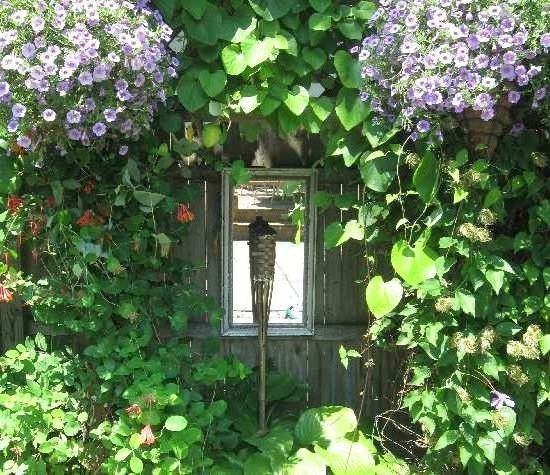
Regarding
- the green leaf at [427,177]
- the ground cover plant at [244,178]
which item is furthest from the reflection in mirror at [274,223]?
the green leaf at [427,177]

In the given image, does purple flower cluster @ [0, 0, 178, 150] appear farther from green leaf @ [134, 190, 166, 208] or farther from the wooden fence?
the wooden fence

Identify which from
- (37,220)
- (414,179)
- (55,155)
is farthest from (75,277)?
(414,179)

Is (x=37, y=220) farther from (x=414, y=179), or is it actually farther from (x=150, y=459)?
(x=414, y=179)

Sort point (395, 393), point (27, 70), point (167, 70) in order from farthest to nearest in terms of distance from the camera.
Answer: point (395, 393)
point (167, 70)
point (27, 70)

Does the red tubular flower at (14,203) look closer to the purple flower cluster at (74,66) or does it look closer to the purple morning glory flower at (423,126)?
the purple flower cluster at (74,66)

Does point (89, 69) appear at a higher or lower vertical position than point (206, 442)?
higher

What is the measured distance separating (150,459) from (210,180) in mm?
1148

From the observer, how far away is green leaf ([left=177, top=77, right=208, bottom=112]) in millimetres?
2350

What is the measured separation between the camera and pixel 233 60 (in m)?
2.31

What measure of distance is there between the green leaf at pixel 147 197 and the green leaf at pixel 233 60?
1.66ft

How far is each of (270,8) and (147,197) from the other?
78cm

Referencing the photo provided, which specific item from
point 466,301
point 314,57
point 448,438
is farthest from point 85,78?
point 448,438

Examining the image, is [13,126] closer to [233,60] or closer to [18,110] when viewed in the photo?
[18,110]

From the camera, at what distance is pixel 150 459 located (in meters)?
2.30
